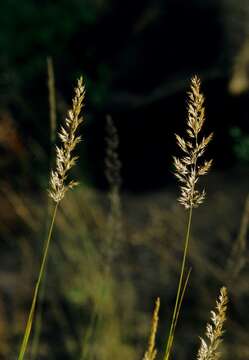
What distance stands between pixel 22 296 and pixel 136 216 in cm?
149

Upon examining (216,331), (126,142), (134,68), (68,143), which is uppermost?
(134,68)

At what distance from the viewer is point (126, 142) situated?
5.71 metres

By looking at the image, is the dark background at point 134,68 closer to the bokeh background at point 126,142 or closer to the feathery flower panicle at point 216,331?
the bokeh background at point 126,142

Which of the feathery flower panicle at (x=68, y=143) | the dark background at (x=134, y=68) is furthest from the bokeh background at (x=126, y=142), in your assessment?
the feathery flower panicle at (x=68, y=143)

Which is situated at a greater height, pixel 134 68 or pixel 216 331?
pixel 134 68

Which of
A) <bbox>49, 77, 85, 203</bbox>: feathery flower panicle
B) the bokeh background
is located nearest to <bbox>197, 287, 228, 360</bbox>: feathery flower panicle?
<bbox>49, 77, 85, 203</bbox>: feathery flower panicle

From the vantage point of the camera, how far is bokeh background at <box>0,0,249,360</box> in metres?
4.12

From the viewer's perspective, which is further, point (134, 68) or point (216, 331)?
point (134, 68)

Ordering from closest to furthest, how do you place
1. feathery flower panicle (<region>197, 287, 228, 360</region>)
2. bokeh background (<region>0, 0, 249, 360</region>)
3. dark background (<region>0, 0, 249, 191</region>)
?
feathery flower panicle (<region>197, 287, 228, 360</region>), bokeh background (<region>0, 0, 249, 360</region>), dark background (<region>0, 0, 249, 191</region>)

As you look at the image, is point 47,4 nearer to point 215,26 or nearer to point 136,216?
point 215,26

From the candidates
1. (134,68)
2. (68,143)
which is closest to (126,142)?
(134,68)

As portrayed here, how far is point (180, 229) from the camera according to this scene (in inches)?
181

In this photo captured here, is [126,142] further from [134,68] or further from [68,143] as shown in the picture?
[68,143]

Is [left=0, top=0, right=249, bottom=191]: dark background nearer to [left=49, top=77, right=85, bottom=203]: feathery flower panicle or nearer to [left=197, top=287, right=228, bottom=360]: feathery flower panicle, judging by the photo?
[left=49, top=77, right=85, bottom=203]: feathery flower panicle
